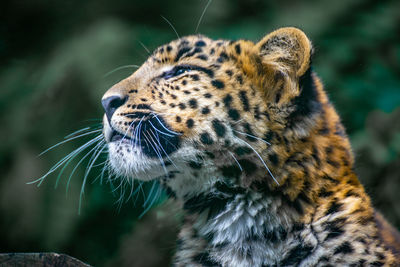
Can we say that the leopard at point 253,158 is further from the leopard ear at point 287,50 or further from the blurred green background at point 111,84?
the blurred green background at point 111,84

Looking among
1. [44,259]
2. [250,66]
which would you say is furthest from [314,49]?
[44,259]

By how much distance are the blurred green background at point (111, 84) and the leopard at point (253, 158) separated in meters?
2.40

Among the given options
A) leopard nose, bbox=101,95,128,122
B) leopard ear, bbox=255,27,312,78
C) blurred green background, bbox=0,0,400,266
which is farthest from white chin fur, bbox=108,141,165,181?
blurred green background, bbox=0,0,400,266

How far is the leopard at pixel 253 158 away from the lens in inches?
113

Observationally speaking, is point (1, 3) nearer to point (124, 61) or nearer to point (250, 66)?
point (124, 61)

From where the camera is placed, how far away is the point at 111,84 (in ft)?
→ 18.6

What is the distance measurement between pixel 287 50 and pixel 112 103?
3.90 ft

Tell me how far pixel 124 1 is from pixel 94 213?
300 centimetres

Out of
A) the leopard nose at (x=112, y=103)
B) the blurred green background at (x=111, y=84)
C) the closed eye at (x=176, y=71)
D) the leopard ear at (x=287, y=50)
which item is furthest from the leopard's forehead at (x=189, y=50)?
the blurred green background at (x=111, y=84)

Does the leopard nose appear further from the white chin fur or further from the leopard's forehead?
the leopard's forehead

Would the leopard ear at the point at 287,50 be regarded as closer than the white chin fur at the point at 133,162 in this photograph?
Yes

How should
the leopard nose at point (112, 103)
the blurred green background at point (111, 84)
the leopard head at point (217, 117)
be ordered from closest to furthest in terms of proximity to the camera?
the leopard head at point (217, 117)
the leopard nose at point (112, 103)
the blurred green background at point (111, 84)

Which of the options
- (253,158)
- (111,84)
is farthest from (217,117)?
(111,84)

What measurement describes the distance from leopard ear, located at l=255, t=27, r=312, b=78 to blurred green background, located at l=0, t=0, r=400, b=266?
2.47 metres
